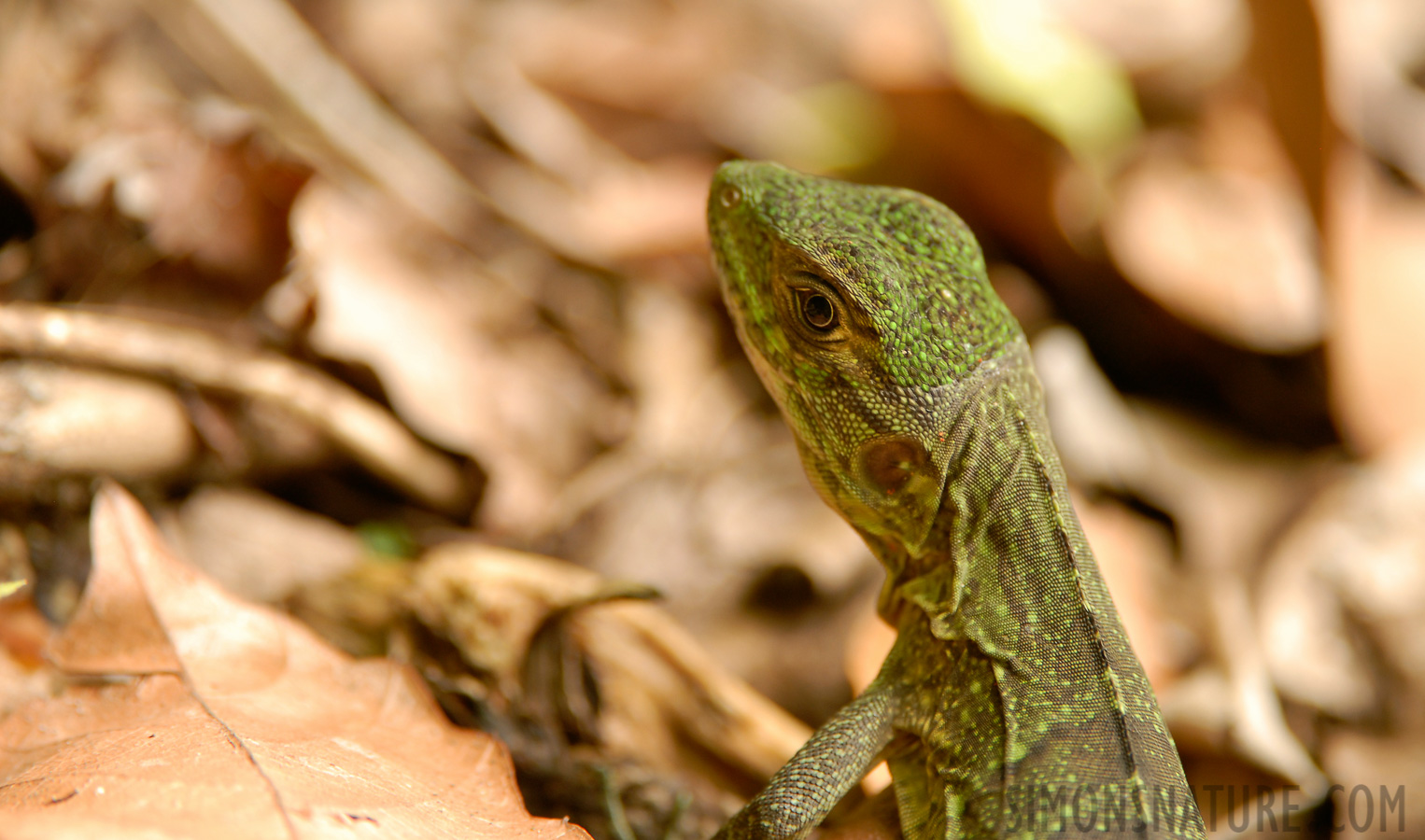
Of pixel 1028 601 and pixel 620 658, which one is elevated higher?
pixel 1028 601

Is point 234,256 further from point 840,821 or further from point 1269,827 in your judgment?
point 1269,827

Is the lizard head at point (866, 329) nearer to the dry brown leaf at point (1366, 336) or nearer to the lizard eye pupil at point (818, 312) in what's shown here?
the lizard eye pupil at point (818, 312)

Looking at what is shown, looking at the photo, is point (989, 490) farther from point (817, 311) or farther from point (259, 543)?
Result: point (259, 543)

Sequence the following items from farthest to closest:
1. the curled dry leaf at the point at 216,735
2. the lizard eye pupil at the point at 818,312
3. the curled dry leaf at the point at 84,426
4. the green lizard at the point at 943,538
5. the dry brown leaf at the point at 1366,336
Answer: the dry brown leaf at the point at 1366,336
the curled dry leaf at the point at 84,426
the lizard eye pupil at the point at 818,312
the green lizard at the point at 943,538
the curled dry leaf at the point at 216,735

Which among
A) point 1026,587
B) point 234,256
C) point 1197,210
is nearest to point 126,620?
point 234,256

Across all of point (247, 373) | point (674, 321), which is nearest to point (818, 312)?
point (247, 373)

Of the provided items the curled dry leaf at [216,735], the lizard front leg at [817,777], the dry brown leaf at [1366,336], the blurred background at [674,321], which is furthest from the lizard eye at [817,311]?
the dry brown leaf at [1366,336]

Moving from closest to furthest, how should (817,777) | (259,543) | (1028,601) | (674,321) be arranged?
(817,777)
(1028,601)
(259,543)
(674,321)
